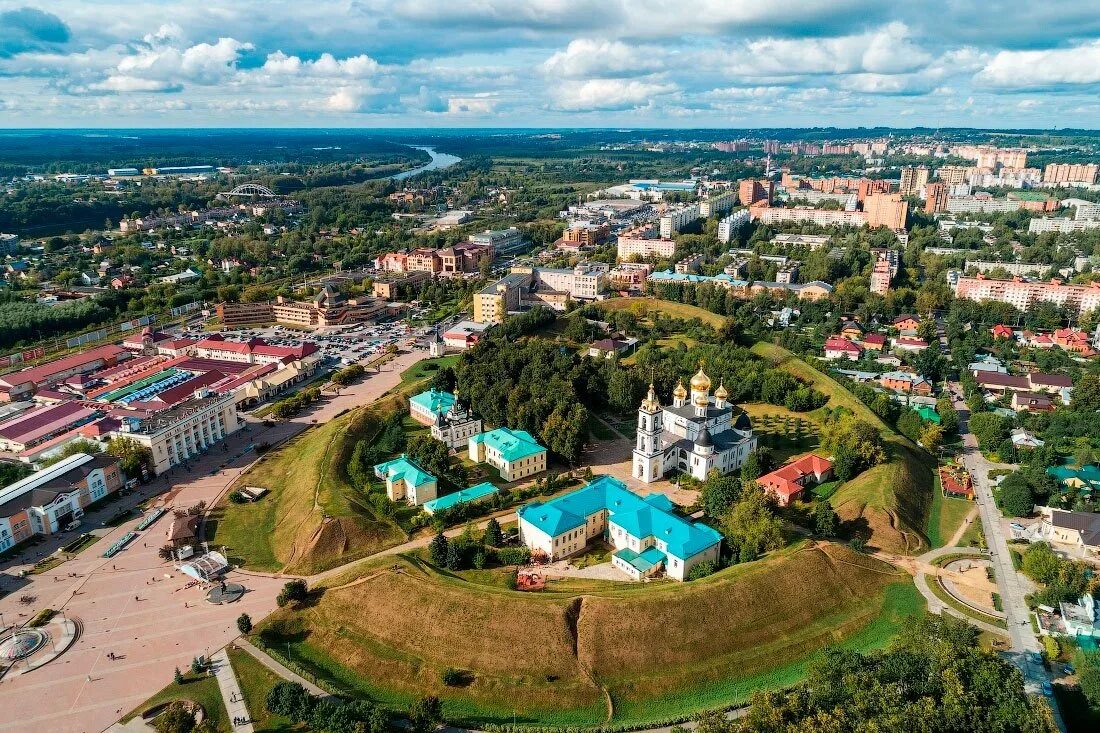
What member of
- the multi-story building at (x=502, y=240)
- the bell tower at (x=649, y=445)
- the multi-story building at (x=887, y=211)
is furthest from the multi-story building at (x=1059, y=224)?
the bell tower at (x=649, y=445)

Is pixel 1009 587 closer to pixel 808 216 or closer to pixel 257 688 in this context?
pixel 257 688

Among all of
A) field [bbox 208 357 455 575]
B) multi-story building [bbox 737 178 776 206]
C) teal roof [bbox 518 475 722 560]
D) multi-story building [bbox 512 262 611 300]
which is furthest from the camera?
multi-story building [bbox 737 178 776 206]

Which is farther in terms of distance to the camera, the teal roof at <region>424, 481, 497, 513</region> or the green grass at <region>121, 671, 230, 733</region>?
the teal roof at <region>424, 481, 497, 513</region>

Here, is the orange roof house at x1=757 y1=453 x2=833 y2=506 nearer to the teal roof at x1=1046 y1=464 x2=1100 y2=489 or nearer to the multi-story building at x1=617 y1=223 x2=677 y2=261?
the teal roof at x1=1046 y1=464 x2=1100 y2=489

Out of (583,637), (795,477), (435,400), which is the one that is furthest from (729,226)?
(583,637)

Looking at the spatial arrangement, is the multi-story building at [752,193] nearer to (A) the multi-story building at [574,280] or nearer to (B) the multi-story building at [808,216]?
(B) the multi-story building at [808,216]

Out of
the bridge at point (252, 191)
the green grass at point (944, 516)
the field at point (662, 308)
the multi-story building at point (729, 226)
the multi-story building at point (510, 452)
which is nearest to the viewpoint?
the green grass at point (944, 516)

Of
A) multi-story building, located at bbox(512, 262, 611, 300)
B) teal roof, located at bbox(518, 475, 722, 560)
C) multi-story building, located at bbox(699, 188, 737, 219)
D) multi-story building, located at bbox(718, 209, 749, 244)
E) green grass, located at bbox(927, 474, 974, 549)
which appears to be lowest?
green grass, located at bbox(927, 474, 974, 549)

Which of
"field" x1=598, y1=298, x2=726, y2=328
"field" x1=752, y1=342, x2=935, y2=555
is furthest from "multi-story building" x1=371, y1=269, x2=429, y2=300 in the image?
"field" x1=752, y1=342, x2=935, y2=555
